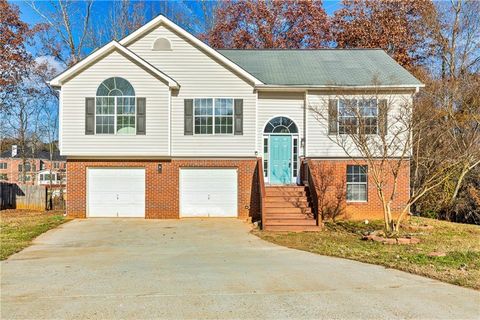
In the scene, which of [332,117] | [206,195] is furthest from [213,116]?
[332,117]

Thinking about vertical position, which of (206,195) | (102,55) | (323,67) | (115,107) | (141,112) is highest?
(323,67)

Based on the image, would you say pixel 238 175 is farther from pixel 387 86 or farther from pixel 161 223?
pixel 387 86

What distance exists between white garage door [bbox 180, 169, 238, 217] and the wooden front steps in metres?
1.64

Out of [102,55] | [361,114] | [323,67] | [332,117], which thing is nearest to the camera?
[361,114]

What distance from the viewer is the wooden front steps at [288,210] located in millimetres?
13203

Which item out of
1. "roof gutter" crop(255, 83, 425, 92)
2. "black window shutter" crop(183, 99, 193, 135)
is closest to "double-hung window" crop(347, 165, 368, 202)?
"roof gutter" crop(255, 83, 425, 92)

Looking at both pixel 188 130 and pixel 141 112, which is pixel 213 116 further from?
pixel 141 112

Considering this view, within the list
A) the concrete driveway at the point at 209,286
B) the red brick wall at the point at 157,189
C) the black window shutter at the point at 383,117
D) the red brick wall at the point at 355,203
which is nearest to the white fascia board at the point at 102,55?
the red brick wall at the point at 157,189

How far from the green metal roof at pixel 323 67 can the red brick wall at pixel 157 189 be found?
4659mm

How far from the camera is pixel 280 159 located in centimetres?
Result: 1673

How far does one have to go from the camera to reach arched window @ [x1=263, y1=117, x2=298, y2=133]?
16.7m

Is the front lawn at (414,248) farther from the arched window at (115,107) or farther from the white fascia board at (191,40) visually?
the arched window at (115,107)

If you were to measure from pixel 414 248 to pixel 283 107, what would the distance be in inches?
334

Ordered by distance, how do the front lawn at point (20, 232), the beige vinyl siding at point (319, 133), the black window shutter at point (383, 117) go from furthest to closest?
the beige vinyl siding at point (319, 133), the black window shutter at point (383, 117), the front lawn at point (20, 232)
